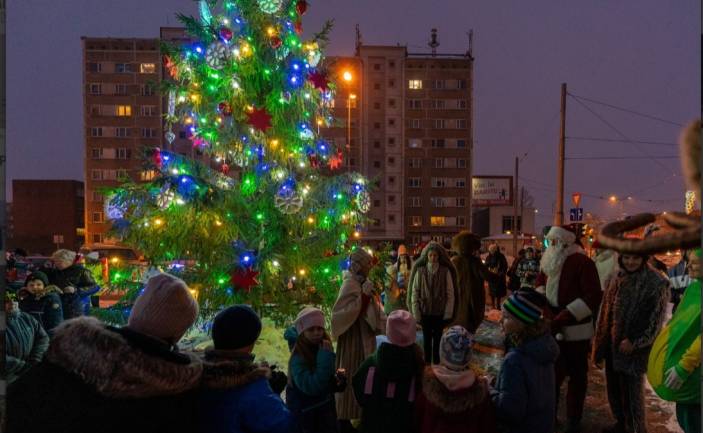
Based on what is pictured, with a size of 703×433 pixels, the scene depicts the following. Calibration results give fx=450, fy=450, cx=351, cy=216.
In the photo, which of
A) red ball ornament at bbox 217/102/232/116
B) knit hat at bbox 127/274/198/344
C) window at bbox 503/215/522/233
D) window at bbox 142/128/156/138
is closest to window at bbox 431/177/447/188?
window at bbox 503/215/522/233

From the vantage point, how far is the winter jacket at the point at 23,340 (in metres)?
3.79

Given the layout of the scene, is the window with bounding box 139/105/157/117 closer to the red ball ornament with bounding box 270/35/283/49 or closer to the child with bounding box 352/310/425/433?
the red ball ornament with bounding box 270/35/283/49

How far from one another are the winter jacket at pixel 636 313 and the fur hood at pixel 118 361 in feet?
13.2

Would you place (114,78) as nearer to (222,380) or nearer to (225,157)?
(225,157)

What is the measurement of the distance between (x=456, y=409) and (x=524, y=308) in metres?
0.92

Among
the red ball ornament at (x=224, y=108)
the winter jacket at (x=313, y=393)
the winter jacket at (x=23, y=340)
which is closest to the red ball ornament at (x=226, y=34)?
the red ball ornament at (x=224, y=108)

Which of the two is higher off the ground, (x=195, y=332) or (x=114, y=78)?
(x=114, y=78)

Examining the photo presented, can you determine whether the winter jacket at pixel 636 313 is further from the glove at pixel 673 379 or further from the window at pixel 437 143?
the window at pixel 437 143

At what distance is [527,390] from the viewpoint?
3047mm

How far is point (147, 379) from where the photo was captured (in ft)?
5.71

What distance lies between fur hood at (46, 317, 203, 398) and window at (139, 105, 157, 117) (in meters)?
50.6

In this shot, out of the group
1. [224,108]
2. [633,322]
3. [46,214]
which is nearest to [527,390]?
[633,322]

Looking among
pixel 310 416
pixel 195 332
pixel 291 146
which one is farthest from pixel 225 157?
pixel 310 416

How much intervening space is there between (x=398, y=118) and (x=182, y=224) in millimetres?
48923
